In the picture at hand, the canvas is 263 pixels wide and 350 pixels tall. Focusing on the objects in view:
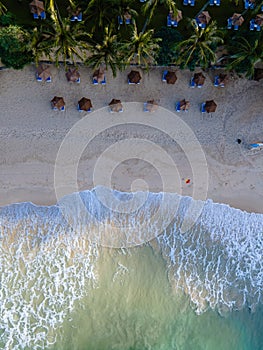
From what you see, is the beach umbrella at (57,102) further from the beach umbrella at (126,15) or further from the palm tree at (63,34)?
the beach umbrella at (126,15)

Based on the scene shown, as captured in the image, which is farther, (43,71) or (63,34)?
(43,71)

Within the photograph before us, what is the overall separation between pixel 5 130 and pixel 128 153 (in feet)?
17.6

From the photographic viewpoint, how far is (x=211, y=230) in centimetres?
1619

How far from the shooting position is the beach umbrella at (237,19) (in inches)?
611

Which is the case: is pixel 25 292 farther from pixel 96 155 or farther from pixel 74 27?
pixel 74 27

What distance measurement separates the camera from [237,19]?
51.0ft

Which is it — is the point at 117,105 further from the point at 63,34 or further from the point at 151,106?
the point at 63,34

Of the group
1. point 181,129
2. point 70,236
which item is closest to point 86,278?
point 70,236

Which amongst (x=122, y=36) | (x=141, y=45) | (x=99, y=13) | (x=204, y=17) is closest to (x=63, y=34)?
(x=99, y=13)

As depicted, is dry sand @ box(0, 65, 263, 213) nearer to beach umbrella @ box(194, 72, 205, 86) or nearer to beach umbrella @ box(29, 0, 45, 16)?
beach umbrella @ box(194, 72, 205, 86)

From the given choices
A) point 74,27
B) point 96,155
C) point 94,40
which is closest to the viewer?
point 74,27

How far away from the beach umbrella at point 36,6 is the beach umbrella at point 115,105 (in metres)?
4.60

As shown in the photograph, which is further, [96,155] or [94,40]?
[96,155]

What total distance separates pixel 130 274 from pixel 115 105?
24.3ft
